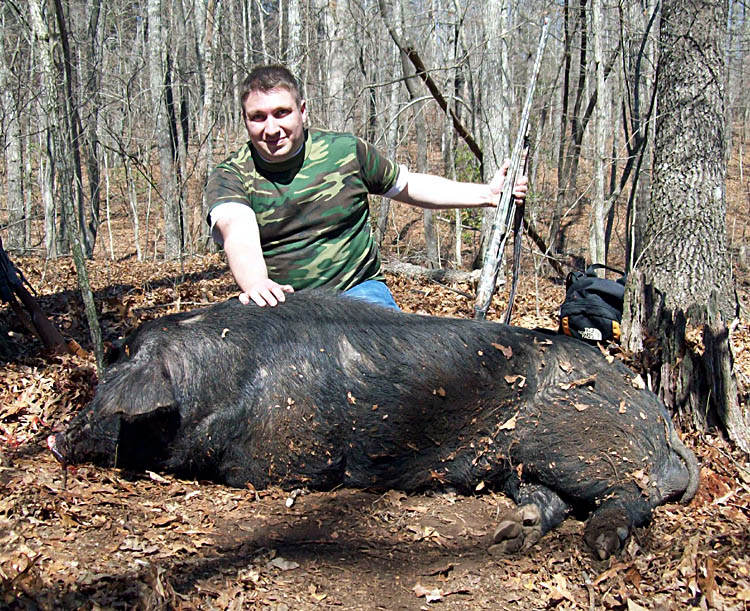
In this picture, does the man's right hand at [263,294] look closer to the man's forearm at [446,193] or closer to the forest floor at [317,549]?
the forest floor at [317,549]

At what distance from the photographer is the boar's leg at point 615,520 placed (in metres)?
2.71

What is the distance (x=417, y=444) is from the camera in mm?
3178

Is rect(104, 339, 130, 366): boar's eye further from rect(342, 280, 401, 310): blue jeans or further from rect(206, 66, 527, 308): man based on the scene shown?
rect(342, 280, 401, 310): blue jeans

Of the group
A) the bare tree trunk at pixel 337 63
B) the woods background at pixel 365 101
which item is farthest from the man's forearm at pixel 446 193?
the bare tree trunk at pixel 337 63

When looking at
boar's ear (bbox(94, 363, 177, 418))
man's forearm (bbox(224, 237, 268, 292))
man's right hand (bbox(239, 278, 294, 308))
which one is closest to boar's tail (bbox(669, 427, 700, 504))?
man's right hand (bbox(239, 278, 294, 308))

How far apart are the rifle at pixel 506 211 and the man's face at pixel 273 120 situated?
1.19 metres

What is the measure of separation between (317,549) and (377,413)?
699mm

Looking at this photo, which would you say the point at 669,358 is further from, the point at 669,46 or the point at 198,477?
the point at 198,477

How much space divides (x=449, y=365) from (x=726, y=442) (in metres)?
1.78

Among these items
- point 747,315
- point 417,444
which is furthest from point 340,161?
point 747,315

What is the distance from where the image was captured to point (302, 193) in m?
3.59

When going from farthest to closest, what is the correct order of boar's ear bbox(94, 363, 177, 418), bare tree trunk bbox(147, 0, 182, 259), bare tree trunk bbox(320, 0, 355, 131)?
bare tree trunk bbox(147, 0, 182, 259), bare tree trunk bbox(320, 0, 355, 131), boar's ear bbox(94, 363, 177, 418)

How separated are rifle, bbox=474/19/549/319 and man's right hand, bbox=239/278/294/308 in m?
1.34

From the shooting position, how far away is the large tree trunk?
4020mm
